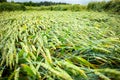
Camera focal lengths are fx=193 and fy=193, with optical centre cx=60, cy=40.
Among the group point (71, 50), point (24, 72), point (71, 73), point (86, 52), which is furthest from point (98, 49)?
point (24, 72)

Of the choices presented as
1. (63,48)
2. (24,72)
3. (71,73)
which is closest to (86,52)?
(63,48)

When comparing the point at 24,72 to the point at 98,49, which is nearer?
the point at 24,72

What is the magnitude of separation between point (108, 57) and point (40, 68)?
58 centimetres

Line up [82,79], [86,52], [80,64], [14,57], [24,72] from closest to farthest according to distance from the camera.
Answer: [82,79]
[24,72]
[80,64]
[14,57]
[86,52]

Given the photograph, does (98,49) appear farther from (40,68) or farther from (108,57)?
(40,68)

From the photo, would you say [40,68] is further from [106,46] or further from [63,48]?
[106,46]

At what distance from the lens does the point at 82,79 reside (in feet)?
3.60

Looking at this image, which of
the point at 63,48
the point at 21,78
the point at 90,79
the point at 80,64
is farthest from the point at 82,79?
the point at 63,48

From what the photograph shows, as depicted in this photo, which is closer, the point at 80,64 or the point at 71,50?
the point at 80,64

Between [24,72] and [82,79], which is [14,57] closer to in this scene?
[24,72]

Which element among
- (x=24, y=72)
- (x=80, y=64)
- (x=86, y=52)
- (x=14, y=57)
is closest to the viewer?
(x=24, y=72)

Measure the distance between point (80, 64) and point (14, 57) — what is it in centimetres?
50

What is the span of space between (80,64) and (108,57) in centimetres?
30

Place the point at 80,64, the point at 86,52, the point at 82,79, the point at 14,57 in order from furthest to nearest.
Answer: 1. the point at 86,52
2. the point at 14,57
3. the point at 80,64
4. the point at 82,79
